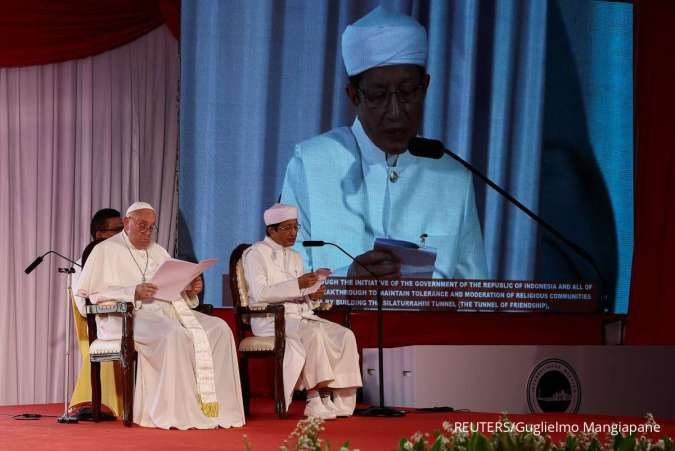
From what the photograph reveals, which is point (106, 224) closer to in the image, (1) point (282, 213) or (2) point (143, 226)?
(2) point (143, 226)

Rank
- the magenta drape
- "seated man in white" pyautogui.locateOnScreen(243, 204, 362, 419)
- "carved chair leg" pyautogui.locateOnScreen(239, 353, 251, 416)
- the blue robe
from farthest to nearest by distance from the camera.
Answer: the blue robe < the magenta drape < "carved chair leg" pyautogui.locateOnScreen(239, 353, 251, 416) < "seated man in white" pyautogui.locateOnScreen(243, 204, 362, 419)

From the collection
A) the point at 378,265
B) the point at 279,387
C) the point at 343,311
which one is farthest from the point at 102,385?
the point at 378,265

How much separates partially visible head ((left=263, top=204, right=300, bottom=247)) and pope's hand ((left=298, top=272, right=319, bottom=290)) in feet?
1.29

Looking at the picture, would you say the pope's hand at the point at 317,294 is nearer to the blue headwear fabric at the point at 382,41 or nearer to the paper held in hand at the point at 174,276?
the paper held in hand at the point at 174,276

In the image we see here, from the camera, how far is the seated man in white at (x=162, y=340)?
5121 millimetres

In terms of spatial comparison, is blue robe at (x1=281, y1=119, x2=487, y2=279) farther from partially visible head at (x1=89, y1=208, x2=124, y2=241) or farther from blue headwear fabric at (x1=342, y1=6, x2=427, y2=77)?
partially visible head at (x1=89, y1=208, x2=124, y2=241)

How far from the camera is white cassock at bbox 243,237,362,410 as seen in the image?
579 cm

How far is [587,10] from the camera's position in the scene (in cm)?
784

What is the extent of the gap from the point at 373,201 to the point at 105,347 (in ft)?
8.38

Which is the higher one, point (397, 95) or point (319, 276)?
point (397, 95)

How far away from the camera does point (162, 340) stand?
519 centimetres

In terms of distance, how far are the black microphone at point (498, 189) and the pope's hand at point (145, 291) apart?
2.41m

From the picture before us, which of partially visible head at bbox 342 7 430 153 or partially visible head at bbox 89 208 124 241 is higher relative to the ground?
partially visible head at bbox 342 7 430 153

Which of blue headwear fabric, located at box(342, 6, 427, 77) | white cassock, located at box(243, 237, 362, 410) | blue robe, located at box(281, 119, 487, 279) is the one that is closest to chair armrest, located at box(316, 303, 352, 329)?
white cassock, located at box(243, 237, 362, 410)
